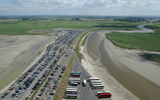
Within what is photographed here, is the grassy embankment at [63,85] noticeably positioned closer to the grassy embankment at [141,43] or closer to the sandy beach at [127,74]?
the sandy beach at [127,74]

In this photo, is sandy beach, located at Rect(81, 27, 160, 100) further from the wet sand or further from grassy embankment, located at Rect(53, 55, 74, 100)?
grassy embankment, located at Rect(53, 55, 74, 100)

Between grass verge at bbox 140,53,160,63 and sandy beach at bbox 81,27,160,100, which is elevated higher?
grass verge at bbox 140,53,160,63

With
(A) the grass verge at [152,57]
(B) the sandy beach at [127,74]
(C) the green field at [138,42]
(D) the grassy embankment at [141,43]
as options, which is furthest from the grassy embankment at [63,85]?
(C) the green field at [138,42]

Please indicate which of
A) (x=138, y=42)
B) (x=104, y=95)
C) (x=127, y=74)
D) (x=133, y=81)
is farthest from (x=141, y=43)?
(x=104, y=95)

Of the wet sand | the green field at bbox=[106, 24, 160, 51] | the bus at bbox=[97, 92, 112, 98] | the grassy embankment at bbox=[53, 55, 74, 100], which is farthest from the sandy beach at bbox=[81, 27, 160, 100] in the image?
the green field at bbox=[106, 24, 160, 51]

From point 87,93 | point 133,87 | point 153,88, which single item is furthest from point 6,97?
point 153,88

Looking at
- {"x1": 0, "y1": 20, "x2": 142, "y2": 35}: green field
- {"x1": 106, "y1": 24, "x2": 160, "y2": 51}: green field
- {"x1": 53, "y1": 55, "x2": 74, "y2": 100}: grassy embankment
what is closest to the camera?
{"x1": 53, "y1": 55, "x2": 74, "y2": 100}: grassy embankment

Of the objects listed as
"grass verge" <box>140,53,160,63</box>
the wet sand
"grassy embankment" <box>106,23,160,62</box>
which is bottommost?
the wet sand

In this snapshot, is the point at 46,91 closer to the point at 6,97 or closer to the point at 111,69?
the point at 6,97
